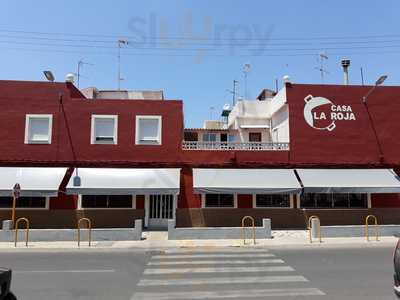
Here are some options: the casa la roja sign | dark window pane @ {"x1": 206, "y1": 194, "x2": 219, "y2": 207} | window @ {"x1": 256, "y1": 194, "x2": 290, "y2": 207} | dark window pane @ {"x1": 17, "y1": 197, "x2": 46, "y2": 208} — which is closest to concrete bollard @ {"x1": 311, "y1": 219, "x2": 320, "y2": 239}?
window @ {"x1": 256, "y1": 194, "x2": 290, "y2": 207}

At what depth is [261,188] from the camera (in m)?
21.5

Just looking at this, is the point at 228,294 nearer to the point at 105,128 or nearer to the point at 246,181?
the point at 246,181

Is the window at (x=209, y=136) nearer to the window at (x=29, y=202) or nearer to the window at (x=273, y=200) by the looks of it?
the window at (x=273, y=200)

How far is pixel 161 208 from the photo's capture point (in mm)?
23609

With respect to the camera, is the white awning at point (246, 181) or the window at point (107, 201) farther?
the window at point (107, 201)

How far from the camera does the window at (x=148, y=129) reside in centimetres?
2353

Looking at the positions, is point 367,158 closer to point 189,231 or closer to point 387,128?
point 387,128

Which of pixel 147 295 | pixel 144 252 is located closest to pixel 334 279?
pixel 147 295

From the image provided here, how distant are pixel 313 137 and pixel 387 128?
4540 mm

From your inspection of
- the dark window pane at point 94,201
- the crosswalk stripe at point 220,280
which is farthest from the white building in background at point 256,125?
the crosswalk stripe at point 220,280

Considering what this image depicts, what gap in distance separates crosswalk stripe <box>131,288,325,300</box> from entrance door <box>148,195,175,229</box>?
14807 mm

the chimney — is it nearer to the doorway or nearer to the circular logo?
the circular logo

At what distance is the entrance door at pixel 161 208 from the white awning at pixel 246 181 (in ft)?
8.16

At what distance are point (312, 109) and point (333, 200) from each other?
216 inches
